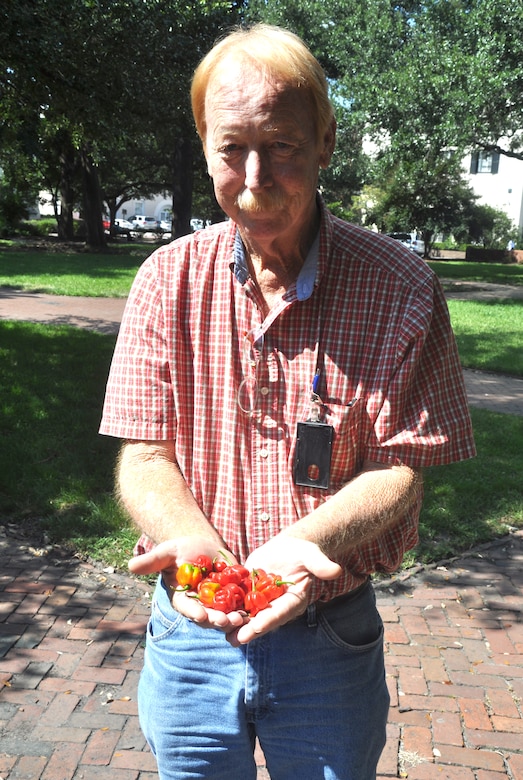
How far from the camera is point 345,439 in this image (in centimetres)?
174

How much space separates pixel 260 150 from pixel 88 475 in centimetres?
504

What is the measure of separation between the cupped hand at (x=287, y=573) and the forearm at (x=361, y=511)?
0.03 m

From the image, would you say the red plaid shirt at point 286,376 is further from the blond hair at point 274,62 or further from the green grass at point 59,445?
the green grass at point 59,445

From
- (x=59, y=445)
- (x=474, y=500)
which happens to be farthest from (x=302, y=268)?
(x=59, y=445)

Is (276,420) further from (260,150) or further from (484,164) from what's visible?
(484,164)

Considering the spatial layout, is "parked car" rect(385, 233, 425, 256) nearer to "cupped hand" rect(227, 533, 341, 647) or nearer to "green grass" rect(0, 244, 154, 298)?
"green grass" rect(0, 244, 154, 298)

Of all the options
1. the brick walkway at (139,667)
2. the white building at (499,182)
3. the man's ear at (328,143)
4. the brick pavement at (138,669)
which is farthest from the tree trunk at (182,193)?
the man's ear at (328,143)

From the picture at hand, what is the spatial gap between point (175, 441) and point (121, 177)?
47.9m

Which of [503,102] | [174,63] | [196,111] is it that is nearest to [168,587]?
[196,111]

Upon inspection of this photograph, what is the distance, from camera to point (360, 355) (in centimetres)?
174

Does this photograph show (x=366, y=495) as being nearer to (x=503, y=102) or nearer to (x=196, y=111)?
(x=196, y=111)

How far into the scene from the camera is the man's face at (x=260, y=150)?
1656 millimetres

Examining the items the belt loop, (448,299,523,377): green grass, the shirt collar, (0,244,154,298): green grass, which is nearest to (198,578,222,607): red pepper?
the belt loop

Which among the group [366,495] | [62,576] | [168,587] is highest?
[366,495]
